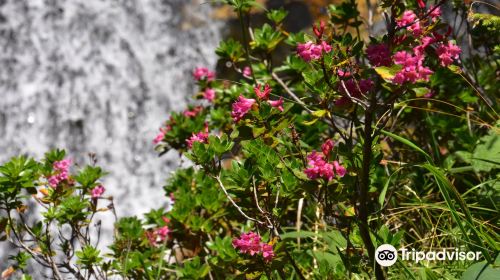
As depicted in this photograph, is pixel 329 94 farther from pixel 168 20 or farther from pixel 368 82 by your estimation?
pixel 168 20

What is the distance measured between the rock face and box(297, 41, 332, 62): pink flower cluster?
383cm

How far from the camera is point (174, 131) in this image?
2.97 meters

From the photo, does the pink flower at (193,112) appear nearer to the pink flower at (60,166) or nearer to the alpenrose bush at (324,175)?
the alpenrose bush at (324,175)

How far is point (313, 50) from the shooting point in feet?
5.15

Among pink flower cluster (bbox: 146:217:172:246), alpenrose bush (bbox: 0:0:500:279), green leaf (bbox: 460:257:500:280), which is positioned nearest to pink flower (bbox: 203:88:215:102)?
alpenrose bush (bbox: 0:0:500:279)

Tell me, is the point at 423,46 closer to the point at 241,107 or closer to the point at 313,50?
the point at 313,50

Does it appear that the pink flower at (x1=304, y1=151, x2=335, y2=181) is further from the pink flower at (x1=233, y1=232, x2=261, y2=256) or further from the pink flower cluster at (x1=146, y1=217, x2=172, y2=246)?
the pink flower cluster at (x1=146, y1=217, x2=172, y2=246)

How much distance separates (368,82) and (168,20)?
452cm

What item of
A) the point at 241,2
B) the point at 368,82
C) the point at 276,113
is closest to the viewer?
the point at 368,82

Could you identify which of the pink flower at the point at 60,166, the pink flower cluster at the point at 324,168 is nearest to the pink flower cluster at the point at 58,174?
the pink flower at the point at 60,166

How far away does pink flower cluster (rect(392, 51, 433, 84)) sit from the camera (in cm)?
147

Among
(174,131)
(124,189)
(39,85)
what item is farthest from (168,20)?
(174,131)

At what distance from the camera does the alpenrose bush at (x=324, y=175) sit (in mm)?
1596

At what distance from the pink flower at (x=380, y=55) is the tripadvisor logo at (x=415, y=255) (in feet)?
1.81
